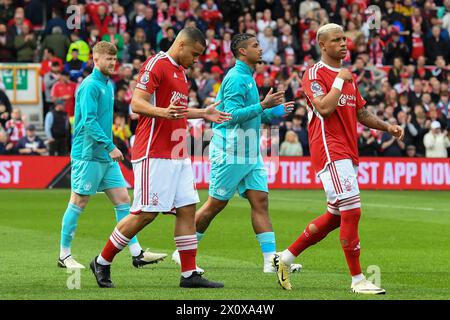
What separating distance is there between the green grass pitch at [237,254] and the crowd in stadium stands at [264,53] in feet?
19.0

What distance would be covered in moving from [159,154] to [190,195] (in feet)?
1.72

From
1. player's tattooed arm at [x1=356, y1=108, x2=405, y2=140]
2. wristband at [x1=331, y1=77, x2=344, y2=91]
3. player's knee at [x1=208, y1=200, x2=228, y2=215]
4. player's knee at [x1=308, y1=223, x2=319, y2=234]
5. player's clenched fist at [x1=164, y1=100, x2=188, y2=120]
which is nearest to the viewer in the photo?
player's clenched fist at [x1=164, y1=100, x2=188, y2=120]

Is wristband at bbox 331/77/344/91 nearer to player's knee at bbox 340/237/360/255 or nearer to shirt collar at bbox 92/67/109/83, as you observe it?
player's knee at bbox 340/237/360/255

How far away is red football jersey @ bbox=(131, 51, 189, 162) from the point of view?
395 inches

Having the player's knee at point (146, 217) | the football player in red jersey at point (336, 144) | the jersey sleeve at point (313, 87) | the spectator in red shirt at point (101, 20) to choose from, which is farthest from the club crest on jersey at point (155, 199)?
the spectator in red shirt at point (101, 20)

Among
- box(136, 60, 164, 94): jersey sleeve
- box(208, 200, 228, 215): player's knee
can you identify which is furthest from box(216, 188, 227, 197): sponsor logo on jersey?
box(136, 60, 164, 94): jersey sleeve

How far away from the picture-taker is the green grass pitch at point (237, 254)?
387 inches

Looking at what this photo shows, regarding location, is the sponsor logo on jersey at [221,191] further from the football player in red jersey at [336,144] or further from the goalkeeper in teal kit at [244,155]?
the football player in red jersey at [336,144]

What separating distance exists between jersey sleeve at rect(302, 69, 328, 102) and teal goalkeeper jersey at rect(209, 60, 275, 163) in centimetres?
164

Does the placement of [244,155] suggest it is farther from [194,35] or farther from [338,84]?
[338,84]
